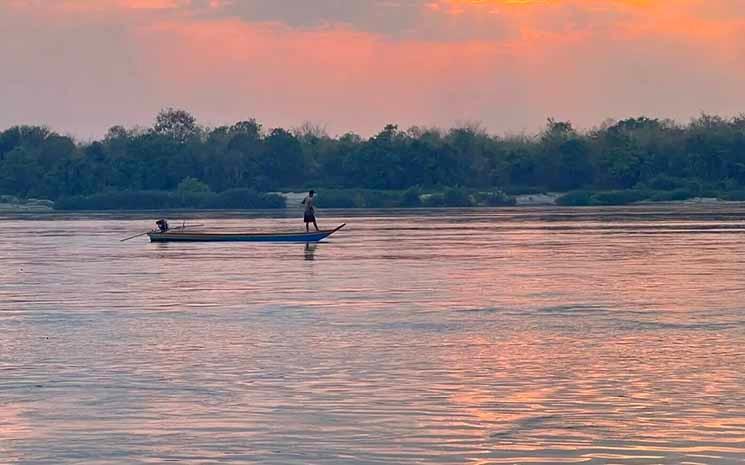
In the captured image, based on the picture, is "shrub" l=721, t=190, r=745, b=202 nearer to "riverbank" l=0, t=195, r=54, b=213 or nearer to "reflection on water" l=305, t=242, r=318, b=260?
"riverbank" l=0, t=195, r=54, b=213

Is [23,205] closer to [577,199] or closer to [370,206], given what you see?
[370,206]

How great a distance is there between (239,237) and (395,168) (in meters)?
75.6

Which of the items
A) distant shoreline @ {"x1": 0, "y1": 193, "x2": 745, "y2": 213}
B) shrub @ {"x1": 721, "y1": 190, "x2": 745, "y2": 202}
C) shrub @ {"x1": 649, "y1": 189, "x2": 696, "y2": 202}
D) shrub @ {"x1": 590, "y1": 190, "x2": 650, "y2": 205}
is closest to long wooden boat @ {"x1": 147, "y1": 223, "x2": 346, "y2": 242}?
distant shoreline @ {"x1": 0, "y1": 193, "x2": 745, "y2": 213}

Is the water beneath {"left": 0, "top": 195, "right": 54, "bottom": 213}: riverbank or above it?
beneath

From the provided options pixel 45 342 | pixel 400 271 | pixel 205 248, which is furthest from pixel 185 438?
pixel 205 248

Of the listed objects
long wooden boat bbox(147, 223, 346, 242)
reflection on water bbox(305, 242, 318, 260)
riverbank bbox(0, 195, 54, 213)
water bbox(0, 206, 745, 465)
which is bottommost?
water bbox(0, 206, 745, 465)

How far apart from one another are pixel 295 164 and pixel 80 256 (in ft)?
298

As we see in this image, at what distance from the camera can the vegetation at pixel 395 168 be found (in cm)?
12506

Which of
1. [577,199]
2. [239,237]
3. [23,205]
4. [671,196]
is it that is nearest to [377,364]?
[239,237]

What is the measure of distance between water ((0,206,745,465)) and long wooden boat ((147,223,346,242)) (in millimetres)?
14707

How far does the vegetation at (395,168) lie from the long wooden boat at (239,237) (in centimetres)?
6754

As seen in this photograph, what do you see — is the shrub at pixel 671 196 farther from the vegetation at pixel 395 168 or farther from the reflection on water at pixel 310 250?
the reflection on water at pixel 310 250

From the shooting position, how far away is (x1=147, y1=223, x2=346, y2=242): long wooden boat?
52.4 m

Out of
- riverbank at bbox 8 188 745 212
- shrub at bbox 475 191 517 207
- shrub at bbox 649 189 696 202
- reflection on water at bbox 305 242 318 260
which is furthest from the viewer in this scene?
shrub at bbox 475 191 517 207
